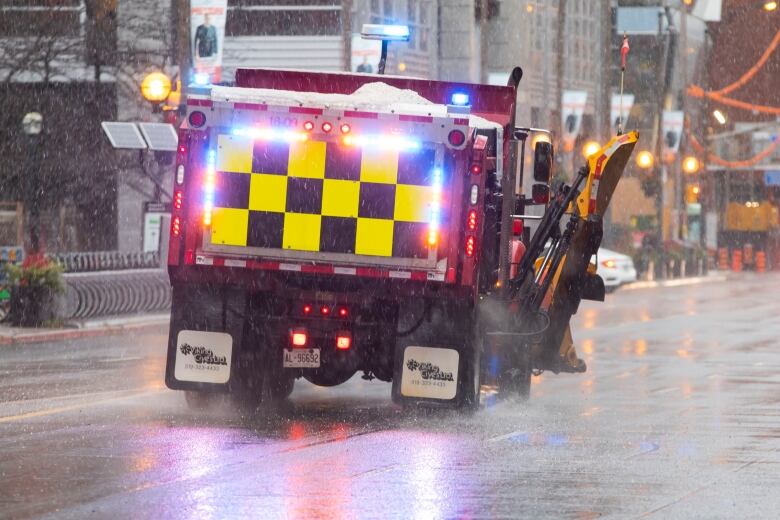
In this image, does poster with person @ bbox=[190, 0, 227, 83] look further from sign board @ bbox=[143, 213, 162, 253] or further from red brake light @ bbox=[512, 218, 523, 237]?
red brake light @ bbox=[512, 218, 523, 237]

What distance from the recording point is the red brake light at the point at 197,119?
13320 millimetres

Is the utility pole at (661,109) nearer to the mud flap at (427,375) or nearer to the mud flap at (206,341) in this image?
the mud flap at (427,375)

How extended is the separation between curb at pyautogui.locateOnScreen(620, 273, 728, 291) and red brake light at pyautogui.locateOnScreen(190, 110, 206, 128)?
35.4 metres

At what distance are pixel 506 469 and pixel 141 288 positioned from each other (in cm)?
1982

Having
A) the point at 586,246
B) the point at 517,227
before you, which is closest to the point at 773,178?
the point at 517,227

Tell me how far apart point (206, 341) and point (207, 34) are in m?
16.6

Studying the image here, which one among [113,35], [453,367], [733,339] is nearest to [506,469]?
[453,367]

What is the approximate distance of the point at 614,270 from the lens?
45375 mm

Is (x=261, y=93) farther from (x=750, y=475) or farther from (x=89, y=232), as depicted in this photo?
(x=89, y=232)

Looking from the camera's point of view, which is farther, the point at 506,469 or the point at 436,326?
the point at 436,326

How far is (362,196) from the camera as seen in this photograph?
13.3 m

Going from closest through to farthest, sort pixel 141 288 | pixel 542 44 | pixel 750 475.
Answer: pixel 750 475 → pixel 141 288 → pixel 542 44

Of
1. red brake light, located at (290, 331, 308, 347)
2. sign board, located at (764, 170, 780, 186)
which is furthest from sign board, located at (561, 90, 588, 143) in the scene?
red brake light, located at (290, 331, 308, 347)

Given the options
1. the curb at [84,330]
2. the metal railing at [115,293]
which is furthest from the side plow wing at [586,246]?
the metal railing at [115,293]
